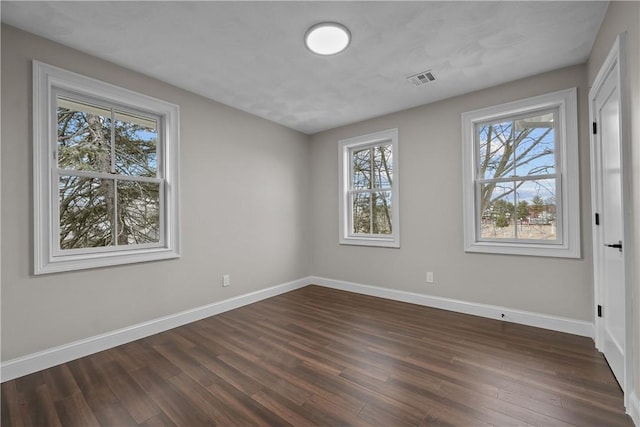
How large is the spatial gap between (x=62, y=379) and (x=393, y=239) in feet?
12.0

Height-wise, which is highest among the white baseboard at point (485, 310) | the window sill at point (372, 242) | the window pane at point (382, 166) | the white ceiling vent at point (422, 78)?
the white ceiling vent at point (422, 78)

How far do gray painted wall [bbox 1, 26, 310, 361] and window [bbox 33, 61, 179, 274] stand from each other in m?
0.09

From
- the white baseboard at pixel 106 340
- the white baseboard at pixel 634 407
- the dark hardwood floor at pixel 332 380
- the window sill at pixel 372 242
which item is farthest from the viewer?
the window sill at pixel 372 242

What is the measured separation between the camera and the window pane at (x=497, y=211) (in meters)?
3.24

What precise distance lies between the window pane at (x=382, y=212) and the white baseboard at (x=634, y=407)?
→ 280cm

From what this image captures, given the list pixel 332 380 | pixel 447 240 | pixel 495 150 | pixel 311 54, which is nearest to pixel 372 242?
pixel 447 240

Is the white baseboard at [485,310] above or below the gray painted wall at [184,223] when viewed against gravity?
below

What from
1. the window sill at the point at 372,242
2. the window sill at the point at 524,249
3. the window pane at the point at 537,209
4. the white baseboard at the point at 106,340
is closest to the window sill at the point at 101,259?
the white baseboard at the point at 106,340

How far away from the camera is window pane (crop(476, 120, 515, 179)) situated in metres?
3.26

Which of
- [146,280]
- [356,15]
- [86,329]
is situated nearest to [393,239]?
[356,15]

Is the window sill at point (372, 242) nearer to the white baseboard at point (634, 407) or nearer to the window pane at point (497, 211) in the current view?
the window pane at point (497, 211)

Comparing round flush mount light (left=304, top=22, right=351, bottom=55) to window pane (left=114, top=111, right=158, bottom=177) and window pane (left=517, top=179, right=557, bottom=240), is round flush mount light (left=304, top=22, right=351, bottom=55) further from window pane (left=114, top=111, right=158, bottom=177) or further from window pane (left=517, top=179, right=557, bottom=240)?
window pane (left=517, top=179, right=557, bottom=240)

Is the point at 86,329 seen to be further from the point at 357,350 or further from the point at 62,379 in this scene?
the point at 357,350

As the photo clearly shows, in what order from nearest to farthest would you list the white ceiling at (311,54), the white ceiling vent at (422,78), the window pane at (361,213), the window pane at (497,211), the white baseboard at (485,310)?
the white ceiling at (311,54), the white baseboard at (485,310), the white ceiling vent at (422,78), the window pane at (497,211), the window pane at (361,213)
